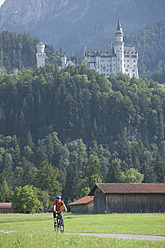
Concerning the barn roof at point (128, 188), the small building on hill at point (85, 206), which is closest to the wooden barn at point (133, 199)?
the barn roof at point (128, 188)

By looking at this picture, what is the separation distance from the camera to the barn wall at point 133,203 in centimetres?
7412

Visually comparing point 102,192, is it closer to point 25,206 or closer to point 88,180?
point 25,206

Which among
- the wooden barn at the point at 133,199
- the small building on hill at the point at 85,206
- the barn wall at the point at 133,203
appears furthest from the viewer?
the small building on hill at the point at 85,206

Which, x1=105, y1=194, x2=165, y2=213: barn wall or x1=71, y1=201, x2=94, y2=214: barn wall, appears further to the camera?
x1=71, y1=201, x2=94, y2=214: barn wall

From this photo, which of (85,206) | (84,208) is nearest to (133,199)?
(85,206)

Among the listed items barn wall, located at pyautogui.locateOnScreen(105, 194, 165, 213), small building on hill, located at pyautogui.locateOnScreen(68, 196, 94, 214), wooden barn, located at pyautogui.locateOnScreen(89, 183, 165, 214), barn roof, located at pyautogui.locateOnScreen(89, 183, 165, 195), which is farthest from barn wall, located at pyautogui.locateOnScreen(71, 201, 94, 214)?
barn wall, located at pyautogui.locateOnScreen(105, 194, 165, 213)

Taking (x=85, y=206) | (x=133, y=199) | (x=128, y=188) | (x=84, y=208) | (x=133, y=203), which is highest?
(x=128, y=188)

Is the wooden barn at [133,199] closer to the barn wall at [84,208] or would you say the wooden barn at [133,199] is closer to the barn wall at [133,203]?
the barn wall at [133,203]

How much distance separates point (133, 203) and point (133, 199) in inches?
22.0

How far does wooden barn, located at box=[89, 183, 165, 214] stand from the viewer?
73750 mm

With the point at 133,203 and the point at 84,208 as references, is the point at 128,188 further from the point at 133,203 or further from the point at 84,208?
the point at 84,208

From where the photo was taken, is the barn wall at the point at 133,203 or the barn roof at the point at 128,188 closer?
the barn roof at the point at 128,188

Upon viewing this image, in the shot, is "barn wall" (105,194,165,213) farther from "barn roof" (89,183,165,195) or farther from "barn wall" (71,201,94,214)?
"barn wall" (71,201,94,214)

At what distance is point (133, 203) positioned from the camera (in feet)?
244
